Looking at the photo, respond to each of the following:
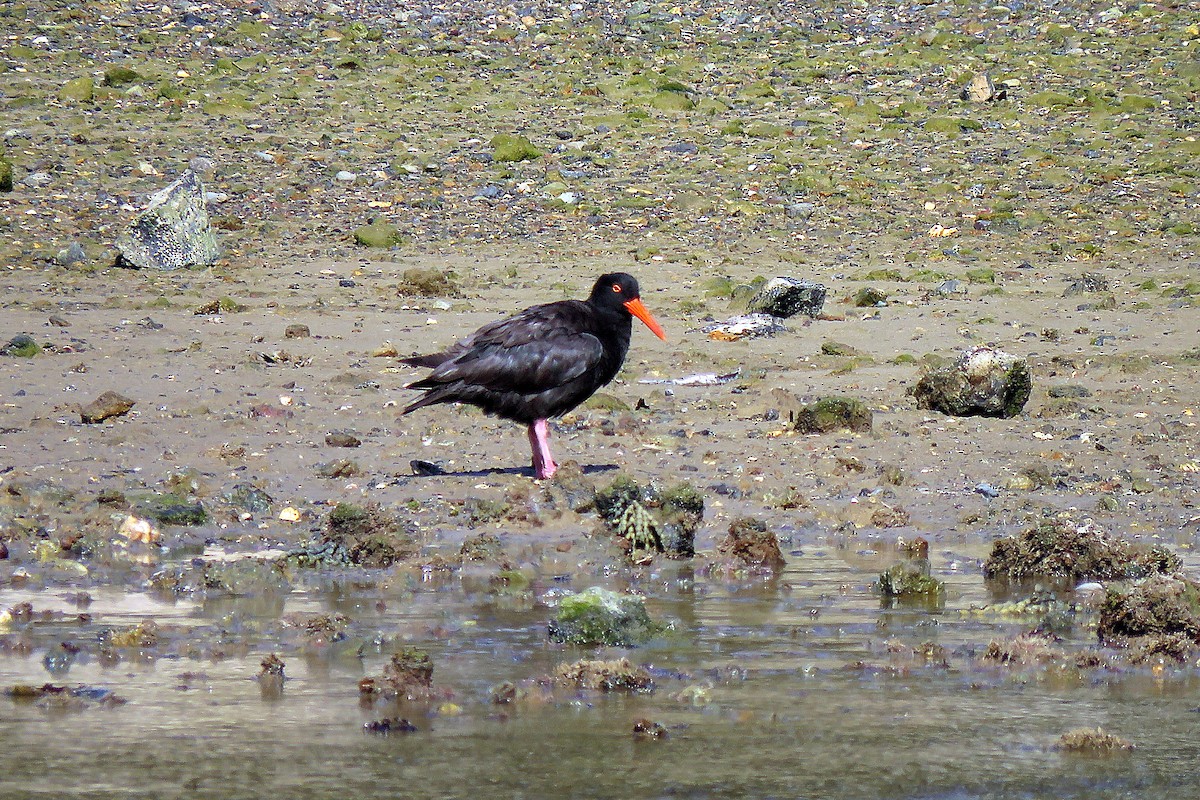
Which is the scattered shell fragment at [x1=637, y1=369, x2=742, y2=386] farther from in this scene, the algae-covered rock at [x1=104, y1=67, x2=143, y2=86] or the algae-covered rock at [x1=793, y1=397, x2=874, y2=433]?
the algae-covered rock at [x1=104, y1=67, x2=143, y2=86]

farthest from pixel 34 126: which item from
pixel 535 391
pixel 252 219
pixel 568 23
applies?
pixel 535 391

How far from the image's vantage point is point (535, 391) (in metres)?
8.48

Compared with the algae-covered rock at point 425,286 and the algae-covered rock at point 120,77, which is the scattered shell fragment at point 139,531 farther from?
the algae-covered rock at point 120,77

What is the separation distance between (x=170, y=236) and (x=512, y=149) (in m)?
3.78

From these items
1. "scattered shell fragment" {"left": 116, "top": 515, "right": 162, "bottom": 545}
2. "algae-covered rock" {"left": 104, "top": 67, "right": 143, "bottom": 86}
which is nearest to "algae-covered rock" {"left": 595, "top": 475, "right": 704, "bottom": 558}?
"scattered shell fragment" {"left": 116, "top": 515, "right": 162, "bottom": 545}

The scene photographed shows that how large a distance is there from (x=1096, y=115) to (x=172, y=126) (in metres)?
9.13

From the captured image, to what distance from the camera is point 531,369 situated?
8461mm

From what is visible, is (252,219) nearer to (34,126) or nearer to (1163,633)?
(34,126)

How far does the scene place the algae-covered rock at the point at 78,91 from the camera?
58.2 feet

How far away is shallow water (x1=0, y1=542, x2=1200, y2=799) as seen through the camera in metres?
4.43

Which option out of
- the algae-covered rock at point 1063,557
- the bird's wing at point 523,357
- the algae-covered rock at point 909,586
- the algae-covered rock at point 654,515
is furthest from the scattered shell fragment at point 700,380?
the algae-covered rock at point 909,586

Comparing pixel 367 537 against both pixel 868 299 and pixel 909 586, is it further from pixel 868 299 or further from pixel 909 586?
pixel 868 299

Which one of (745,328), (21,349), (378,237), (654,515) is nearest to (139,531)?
(654,515)

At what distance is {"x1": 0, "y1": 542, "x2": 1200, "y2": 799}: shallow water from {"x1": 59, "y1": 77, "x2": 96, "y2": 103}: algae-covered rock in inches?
484
